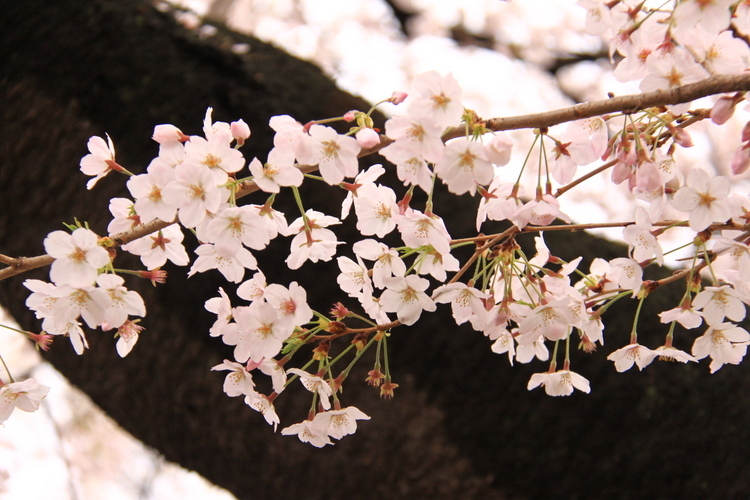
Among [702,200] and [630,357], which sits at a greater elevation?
[702,200]

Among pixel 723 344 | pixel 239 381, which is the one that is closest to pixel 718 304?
pixel 723 344

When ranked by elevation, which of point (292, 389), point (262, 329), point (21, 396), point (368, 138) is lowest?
point (292, 389)

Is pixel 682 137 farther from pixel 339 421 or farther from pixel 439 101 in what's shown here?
pixel 339 421

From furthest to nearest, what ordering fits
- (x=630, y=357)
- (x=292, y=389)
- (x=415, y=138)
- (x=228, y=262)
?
(x=292, y=389)
(x=630, y=357)
(x=228, y=262)
(x=415, y=138)

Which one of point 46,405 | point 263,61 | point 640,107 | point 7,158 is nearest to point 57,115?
point 7,158

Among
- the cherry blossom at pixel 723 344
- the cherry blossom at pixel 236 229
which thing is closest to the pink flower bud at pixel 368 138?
the cherry blossom at pixel 236 229

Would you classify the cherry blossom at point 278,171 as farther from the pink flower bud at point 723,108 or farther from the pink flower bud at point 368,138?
the pink flower bud at point 723,108

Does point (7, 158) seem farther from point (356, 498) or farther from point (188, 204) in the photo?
point (356, 498)
